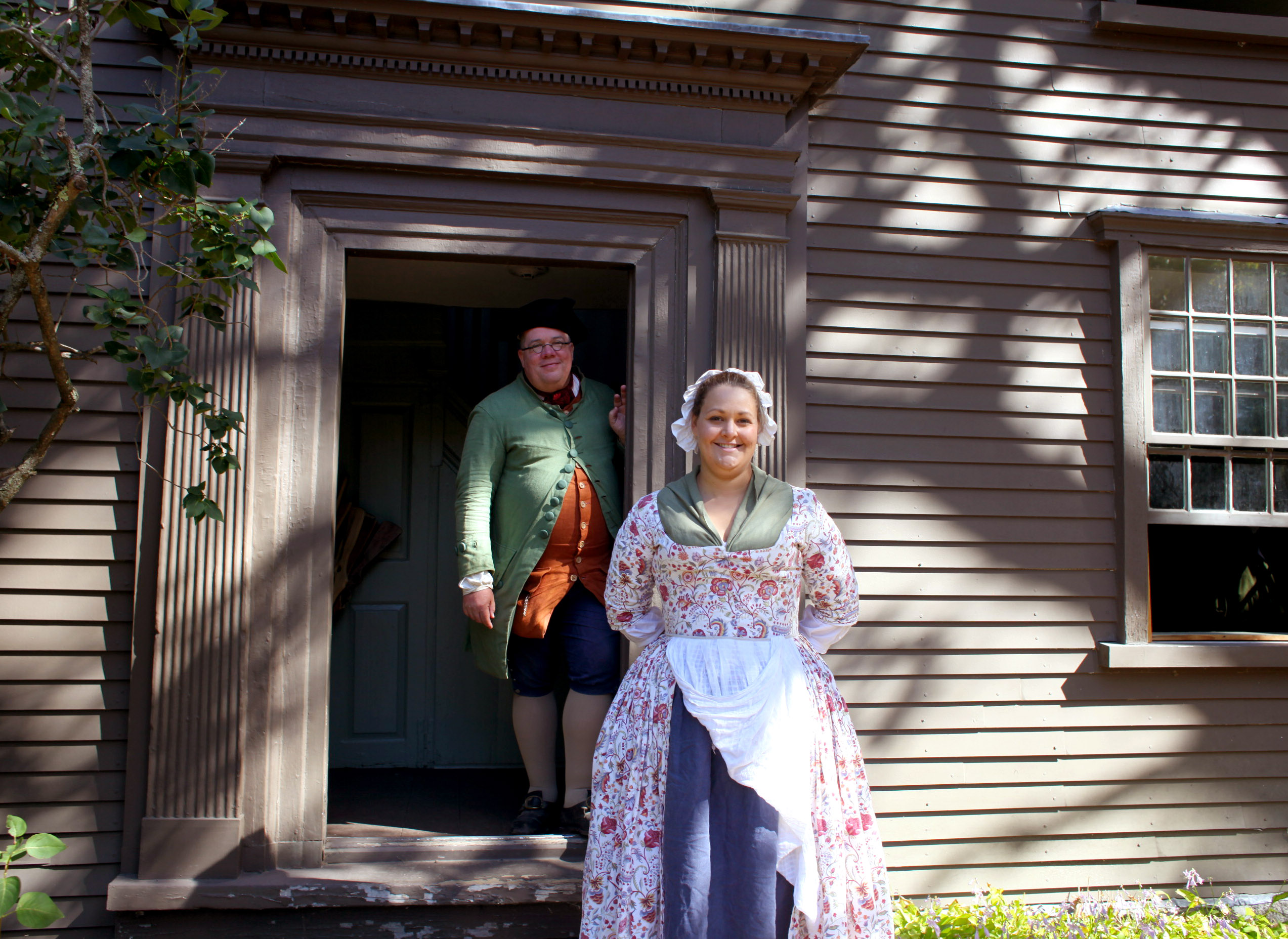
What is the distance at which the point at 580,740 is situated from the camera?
11.0 feet

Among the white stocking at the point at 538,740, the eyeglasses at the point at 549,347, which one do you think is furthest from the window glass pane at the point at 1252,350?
the white stocking at the point at 538,740

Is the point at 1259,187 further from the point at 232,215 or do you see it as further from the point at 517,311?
the point at 232,215

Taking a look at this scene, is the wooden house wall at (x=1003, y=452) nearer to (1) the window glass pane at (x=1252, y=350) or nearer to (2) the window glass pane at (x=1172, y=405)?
(2) the window glass pane at (x=1172, y=405)

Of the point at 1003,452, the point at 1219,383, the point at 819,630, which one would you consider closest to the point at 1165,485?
the point at 1219,383

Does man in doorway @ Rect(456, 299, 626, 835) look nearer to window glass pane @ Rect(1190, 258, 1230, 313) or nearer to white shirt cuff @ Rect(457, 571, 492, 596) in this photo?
white shirt cuff @ Rect(457, 571, 492, 596)

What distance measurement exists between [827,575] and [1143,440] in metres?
1.95

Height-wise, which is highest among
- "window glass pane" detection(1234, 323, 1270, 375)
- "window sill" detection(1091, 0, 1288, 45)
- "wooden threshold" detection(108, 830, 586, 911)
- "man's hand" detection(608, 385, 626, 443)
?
"window sill" detection(1091, 0, 1288, 45)

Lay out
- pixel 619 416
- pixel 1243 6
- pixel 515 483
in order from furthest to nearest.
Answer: pixel 1243 6, pixel 619 416, pixel 515 483

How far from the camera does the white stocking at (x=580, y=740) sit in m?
3.37

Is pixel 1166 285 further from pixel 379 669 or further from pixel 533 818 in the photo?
pixel 379 669

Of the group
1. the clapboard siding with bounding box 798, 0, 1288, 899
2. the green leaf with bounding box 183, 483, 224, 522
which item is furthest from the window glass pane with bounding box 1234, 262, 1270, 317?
the green leaf with bounding box 183, 483, 224, 522

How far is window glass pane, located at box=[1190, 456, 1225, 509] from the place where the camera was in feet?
13.0

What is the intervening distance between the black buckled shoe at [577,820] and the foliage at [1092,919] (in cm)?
116

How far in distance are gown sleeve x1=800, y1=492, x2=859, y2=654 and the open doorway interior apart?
217 centimetres
